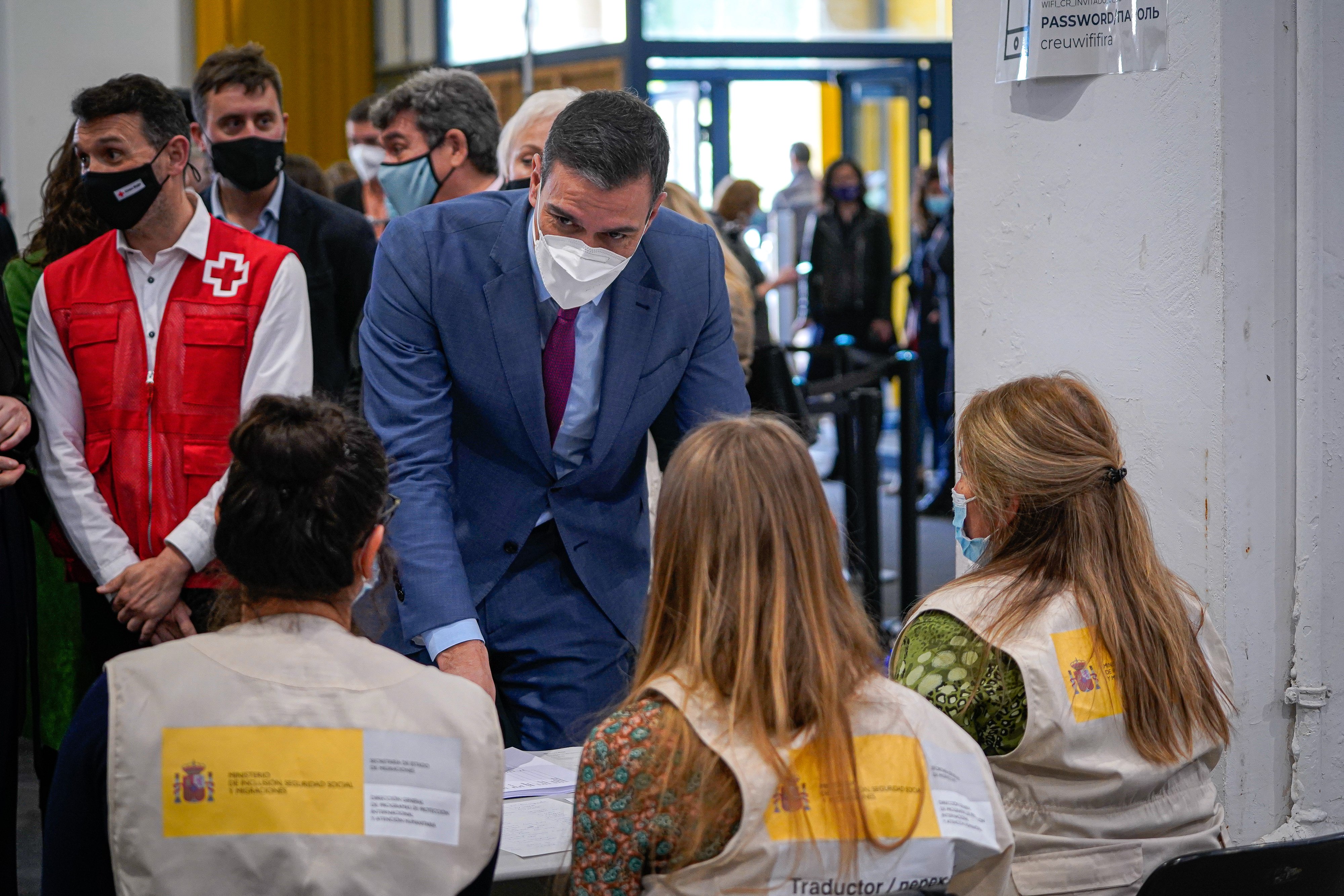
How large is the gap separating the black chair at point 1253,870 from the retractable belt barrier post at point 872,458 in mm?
3035

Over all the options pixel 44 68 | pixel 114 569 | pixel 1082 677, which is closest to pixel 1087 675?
pixel 1082 677

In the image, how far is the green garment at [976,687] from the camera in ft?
5.42

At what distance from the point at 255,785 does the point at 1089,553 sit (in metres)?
1.03

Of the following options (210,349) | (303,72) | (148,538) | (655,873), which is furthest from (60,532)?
(303,72)

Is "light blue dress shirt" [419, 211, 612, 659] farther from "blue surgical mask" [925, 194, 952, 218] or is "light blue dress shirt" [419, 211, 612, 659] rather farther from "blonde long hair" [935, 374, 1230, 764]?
"blue surgical mask" [925, 194, 952, 218]

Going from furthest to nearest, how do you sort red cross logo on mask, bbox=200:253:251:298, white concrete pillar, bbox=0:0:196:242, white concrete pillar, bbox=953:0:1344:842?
white concrete pillar, bbox=0:0:196:242, red cross logo on mask, bbox=200:253:251:298, white concrete pillar, bbox=953:0:1344:842

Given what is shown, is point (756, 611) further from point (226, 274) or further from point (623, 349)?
point (226, 274)

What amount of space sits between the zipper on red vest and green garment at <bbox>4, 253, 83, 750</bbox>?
0.94 feet

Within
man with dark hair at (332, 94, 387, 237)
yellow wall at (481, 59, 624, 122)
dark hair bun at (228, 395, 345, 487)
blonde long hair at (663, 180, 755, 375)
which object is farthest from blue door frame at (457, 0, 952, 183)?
dark hair bun at (228, 395, 345, 487)

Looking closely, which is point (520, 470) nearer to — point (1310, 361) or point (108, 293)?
point (108, 293)

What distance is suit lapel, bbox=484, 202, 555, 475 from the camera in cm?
202

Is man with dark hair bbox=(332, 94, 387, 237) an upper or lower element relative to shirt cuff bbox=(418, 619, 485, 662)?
upper

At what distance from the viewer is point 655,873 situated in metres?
1.33

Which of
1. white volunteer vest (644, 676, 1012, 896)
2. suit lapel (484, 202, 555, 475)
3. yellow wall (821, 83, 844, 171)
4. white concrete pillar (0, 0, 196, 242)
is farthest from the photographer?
yellow wall (821, 83, 844, 171)
